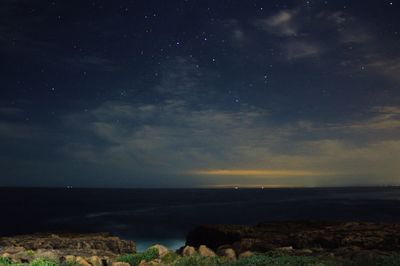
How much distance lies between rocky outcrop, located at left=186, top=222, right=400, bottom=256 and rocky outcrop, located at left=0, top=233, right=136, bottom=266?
21.9ft

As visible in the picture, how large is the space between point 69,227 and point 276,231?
59.3m

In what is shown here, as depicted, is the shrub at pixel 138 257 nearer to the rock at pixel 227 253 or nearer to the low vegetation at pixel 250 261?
the low vegetation at pixel 250 261

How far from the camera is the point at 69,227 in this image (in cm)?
7819

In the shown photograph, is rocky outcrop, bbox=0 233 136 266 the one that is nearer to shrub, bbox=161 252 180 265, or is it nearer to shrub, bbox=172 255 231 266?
shrub, bbox=161 252 180 265

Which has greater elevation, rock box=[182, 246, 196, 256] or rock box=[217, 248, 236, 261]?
rock box=[182, 246, 196, 256]

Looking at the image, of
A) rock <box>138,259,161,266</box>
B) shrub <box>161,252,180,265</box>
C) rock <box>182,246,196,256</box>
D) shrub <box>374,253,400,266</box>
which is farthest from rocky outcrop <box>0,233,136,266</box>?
shrub <box>374,253,400,266</box>

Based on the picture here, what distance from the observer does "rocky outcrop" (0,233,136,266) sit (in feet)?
63.6

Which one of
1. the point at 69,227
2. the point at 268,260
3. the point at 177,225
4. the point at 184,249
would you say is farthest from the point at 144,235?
the point at 268,260

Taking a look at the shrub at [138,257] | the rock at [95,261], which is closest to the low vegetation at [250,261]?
the shrub at [138,257]

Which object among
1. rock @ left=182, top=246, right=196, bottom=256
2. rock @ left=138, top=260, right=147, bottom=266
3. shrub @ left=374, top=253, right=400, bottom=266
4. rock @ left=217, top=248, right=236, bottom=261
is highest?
shrub @ left=374, top=253, right=400, bottom=266

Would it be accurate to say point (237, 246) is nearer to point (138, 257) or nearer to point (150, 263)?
point (138, 257)

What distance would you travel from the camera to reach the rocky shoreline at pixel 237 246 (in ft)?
62.3

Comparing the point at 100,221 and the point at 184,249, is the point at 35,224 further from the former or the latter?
the point at 184,249

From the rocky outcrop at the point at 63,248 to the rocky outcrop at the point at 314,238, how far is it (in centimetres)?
669
